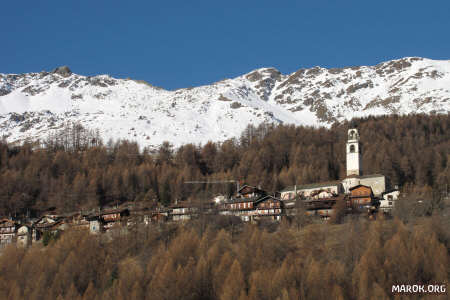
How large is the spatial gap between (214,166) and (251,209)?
168 feet

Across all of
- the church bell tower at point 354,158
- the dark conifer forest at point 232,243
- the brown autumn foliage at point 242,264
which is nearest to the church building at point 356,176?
the church bell tower at point 354,158

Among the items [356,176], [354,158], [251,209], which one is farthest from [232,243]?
[354,158]

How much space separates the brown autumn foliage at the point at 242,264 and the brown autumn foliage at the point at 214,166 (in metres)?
33.3

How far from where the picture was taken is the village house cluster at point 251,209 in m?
89.1

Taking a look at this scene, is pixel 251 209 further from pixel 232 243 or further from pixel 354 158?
pixel 354 158

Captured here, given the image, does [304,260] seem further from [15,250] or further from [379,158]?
[379,158]

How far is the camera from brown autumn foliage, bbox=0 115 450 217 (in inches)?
4557

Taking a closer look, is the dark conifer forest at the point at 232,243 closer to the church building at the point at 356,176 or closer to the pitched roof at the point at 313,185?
the church building at the point at 356,176

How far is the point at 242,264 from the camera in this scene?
65.3 metres

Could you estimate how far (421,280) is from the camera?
58.0m

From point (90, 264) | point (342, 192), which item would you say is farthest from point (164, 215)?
point (342, 192)

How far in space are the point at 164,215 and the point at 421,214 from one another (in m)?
41.6

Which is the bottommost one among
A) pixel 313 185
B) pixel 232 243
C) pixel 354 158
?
pixel 232 243

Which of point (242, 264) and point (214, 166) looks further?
point (214, 166)
